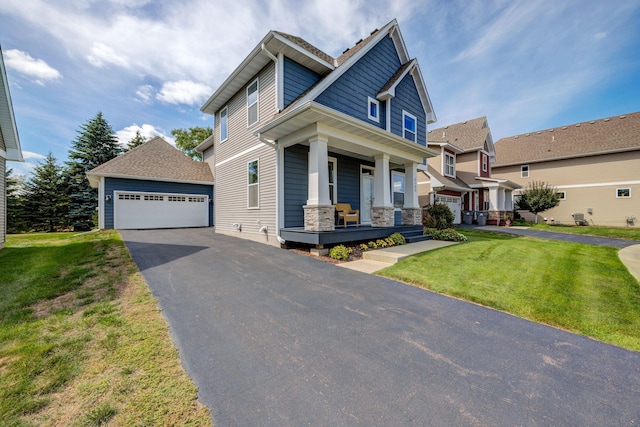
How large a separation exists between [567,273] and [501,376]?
Result: 499cm

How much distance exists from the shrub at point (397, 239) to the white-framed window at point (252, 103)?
21.8 ft

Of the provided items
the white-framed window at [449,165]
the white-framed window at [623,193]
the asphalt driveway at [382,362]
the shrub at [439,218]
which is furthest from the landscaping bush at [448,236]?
the white-framed window at [623,193]

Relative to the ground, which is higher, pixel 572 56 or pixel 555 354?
pixel 572 56

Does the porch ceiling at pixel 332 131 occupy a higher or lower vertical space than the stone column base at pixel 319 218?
higher

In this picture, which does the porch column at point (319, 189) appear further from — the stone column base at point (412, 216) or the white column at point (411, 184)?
the white column at point (411, 184)

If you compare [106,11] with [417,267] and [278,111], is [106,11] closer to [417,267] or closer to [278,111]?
[278,111]

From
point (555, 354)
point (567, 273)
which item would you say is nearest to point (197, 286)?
point (555, 354)

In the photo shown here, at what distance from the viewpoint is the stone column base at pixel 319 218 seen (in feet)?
23.2

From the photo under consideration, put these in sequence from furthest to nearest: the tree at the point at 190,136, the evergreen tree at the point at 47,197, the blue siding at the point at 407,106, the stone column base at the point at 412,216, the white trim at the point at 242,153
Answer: the tree at the point at 190,136 < the evergreen tree at the point at 47,197 < the blue siding at the point at 407,106 < the stone column base at the point at 412,216 < the white trim at the point at 242,153

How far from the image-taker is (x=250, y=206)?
9.80 meters

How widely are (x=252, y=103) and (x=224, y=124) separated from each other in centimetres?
313

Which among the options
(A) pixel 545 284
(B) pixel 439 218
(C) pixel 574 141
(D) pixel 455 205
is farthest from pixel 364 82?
→ (C) pixel 574 141

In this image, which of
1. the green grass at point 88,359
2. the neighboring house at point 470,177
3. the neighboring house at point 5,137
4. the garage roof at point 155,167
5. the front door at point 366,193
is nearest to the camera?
the green grass at point 88,359

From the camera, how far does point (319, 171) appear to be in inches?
279
